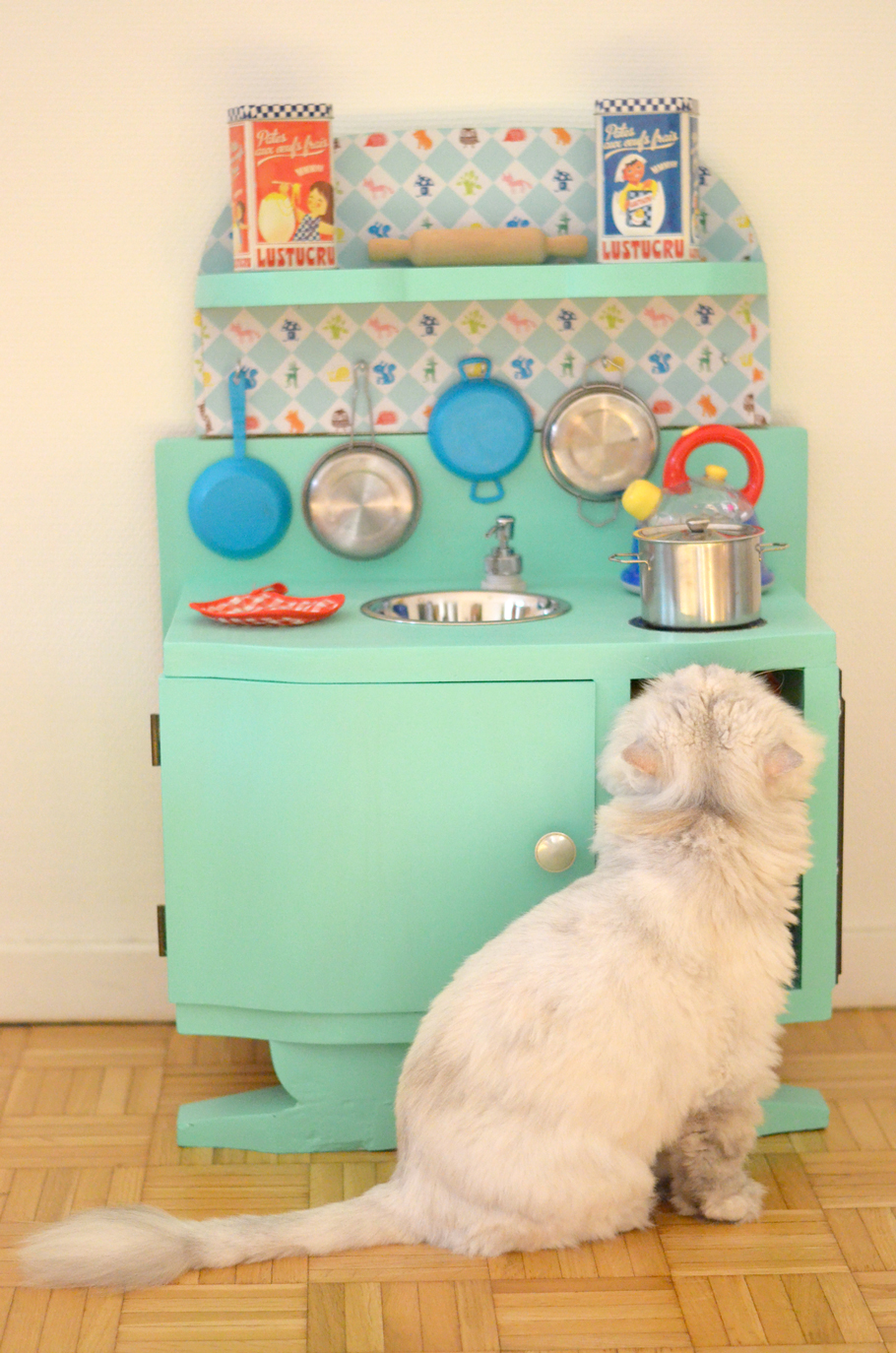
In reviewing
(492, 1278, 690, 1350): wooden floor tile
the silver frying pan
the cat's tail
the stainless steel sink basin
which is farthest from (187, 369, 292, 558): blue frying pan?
(492, 1278, 690, 1350): wooden floor tile

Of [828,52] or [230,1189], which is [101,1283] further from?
[828,52]

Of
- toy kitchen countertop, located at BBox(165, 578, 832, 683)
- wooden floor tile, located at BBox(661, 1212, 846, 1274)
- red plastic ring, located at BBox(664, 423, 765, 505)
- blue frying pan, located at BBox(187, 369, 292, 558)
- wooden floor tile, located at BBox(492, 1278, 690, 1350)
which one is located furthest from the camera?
blue frying pan, located at BBox(187, 369, 292, 558)

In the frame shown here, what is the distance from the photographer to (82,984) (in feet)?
8.17

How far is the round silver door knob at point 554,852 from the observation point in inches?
75.3

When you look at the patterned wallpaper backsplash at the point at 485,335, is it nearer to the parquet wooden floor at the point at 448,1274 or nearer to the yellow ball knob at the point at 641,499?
the yellow ball knob at the point at 641,499

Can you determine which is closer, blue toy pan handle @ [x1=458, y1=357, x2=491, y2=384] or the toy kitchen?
the toy kitchen

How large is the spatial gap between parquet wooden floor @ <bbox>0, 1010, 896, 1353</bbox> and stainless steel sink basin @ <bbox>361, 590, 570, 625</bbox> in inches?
33.7

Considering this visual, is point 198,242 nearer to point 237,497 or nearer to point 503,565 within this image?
point 237,497

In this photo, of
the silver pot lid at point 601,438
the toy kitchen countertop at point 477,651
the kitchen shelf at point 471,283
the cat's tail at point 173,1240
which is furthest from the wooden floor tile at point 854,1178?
the kitchen shelf at point 471,283

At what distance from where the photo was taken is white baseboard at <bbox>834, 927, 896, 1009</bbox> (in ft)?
8.20

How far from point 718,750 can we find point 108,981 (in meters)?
1.33

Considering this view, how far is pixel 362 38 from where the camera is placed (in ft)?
7.20

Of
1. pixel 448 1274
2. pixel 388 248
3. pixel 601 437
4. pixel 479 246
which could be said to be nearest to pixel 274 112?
pixel 388 248

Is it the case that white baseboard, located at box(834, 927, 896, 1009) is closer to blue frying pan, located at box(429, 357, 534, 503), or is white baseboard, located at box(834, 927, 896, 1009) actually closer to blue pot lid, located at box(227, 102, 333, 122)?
blue frying pan, located at box(429, 357, 534, 503)
